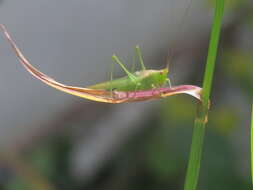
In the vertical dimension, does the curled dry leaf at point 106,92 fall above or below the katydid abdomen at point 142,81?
below

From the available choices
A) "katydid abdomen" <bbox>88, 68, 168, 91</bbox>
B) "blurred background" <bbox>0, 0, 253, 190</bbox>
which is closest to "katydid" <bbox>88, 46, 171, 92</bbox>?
"katydid abdomen" <bbox>88, 68, 168, 91</bbox>

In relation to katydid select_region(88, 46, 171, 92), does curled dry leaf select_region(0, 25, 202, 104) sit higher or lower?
lower

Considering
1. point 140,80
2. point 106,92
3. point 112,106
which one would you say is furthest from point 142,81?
point 112,106

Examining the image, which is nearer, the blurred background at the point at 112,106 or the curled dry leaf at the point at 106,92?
the curled dry leaf at the point at 106,92

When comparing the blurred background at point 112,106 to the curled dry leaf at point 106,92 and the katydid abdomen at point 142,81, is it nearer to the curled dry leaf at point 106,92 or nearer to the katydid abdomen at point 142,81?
the katydid abdomen at point 142,81

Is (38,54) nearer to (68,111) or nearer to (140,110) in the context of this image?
(68,111)

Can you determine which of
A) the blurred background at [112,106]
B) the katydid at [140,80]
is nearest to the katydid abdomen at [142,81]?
the katydid at [140,80]

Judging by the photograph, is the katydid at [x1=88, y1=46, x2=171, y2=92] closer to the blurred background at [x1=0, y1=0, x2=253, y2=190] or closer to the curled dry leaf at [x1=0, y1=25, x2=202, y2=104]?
the curled dry leaf at [x1=0, y1=25, x2=202, y2=104]

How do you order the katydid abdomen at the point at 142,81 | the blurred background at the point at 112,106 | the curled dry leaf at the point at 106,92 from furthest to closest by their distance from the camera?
the blurred background at the point at 112,106
the katydid abdomen at the point at 142,81
the curled dry leaf at the point at 106,92

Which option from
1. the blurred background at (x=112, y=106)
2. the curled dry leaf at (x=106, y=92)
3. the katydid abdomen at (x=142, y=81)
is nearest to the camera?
the curled dry leaf at (x=106, y=92)
